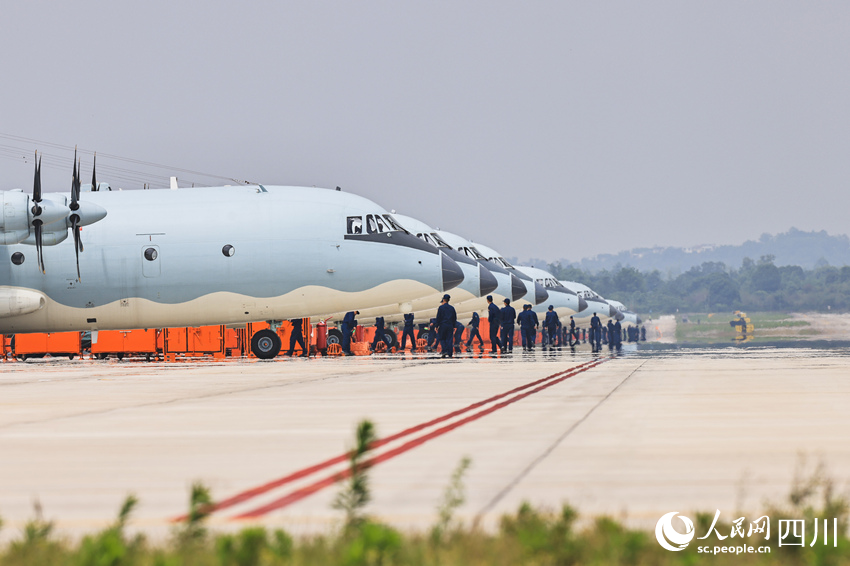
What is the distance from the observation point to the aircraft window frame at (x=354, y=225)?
3631 centimetres

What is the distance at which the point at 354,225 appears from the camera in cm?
3641

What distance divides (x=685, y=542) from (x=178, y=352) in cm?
3958

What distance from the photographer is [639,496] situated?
760cm

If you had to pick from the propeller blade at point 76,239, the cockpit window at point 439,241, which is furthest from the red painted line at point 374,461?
the cockpit window at point 439,241

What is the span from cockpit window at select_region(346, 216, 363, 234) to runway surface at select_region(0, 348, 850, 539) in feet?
51.6

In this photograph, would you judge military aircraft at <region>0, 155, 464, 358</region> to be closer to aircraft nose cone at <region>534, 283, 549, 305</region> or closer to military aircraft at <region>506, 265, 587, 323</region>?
aircraft nose cone at <region>534, 283, 549, 305</region>

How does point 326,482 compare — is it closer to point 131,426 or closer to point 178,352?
point 131,426

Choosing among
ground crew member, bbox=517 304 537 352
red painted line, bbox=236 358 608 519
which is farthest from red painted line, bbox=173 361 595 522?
ground crew member, bbox=517 304 537 352

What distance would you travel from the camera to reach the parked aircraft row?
3506 centimetres

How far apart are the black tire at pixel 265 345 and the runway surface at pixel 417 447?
1702cm

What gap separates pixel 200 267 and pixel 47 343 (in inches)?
490

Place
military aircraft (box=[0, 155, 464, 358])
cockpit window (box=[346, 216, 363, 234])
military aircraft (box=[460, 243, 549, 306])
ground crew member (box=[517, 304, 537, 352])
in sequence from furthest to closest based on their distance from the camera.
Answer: military aircraft (box=[460, 243, 549, 306]) → ground crew member (box=[517, 304, 537, 352]) → cockpit window (box=[346, 216, 363, 234]) → military aircraft (box=[0, 155, 464, 358])

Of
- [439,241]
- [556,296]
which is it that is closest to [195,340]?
[439,241]

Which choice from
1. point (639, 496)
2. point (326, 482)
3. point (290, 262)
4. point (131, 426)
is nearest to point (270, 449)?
point (326, 482)
